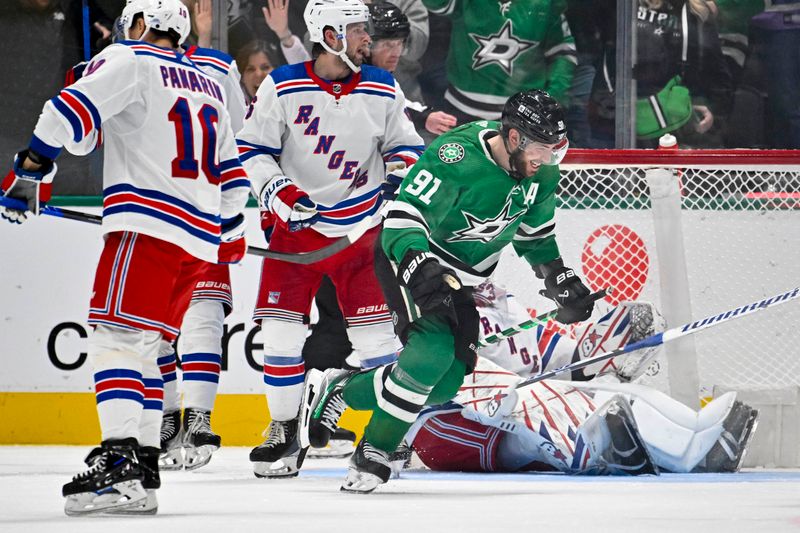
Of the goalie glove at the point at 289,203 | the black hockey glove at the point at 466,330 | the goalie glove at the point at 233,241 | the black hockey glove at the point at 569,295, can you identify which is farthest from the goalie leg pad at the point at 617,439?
the goalie glove at the point at 233,241

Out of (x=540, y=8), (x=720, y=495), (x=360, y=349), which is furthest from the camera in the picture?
(x=540, y=8)

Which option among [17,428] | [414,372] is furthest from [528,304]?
[17,428]

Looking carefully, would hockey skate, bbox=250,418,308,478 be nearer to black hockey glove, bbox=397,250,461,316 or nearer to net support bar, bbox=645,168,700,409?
black hockey glove, bbox=397,250,461,316

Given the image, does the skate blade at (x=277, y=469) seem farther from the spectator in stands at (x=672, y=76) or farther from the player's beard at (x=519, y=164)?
the spectator in stands at (x=672, y=76)

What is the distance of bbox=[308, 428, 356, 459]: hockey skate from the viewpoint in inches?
188

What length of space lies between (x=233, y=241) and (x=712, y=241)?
74.3 inches

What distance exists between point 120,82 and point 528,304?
6.95 ft

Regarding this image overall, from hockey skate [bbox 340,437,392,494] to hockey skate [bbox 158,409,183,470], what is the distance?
970 millimetres

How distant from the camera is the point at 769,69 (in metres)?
5.38

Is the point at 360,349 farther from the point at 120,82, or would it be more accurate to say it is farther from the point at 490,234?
the point at 120,82

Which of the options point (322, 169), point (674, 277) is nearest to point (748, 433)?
point (674, 277)

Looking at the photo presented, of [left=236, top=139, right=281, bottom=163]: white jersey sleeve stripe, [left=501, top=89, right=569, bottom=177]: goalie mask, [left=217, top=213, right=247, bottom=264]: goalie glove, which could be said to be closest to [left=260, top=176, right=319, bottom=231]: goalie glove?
[left=236, top=139, right=281, bottom=163]: white jersey sleeve stripe

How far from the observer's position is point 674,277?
14.7ft

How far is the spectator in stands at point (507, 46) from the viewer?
17.7 feet
